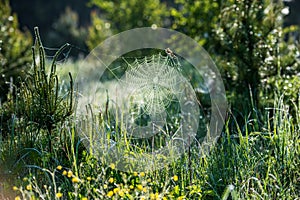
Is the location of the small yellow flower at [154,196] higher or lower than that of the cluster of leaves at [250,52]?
lower

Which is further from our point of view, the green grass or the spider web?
the spider web

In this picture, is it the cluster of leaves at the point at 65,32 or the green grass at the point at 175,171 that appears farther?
the cluster of leaves at the point at 65,32

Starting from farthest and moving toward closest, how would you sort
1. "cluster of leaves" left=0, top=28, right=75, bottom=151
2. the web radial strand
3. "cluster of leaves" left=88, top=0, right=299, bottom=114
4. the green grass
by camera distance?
"cluster of leaves" left=88, top=0, right=299, bottom=114
the web radial strand
"cluster of leaves" left=0, top=28, right=75, bottom=151
the green grass

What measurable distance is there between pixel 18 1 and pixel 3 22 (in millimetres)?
16085

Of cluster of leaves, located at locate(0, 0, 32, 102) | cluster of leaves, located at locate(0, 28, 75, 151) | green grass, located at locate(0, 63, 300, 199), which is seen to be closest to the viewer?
green grass, located at locate(0, 63, 300, 199)

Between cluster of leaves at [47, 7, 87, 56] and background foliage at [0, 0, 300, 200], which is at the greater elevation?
cluster of leaves at [47, 7, 87, 56]

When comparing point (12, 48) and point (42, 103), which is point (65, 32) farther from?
point (42, 103)

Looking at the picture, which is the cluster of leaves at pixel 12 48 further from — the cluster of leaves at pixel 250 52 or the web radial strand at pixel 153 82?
the cluster of leaves at pixel 250 52

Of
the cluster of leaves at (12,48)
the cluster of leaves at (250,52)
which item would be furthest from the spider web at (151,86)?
the cluster of leaves at (12,48)

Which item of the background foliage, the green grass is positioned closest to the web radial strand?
the background foliage

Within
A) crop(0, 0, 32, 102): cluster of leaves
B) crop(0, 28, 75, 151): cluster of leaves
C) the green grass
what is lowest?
the green grass

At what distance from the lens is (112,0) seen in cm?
952

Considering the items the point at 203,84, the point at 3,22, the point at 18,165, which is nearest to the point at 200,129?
the point at 203,84

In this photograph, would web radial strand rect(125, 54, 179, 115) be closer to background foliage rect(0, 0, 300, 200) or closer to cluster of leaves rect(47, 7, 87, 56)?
background foliage rect(0, 0, 300, 200)
